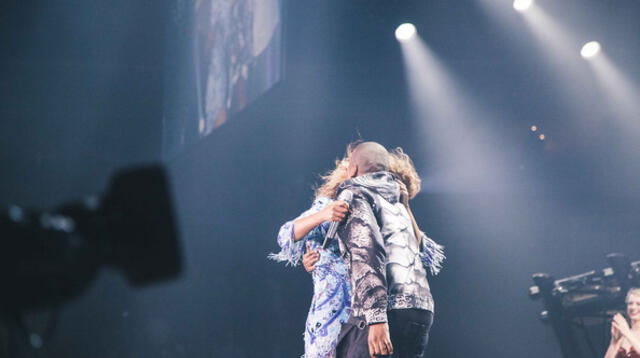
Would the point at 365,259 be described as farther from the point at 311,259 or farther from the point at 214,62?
the point at 214,62

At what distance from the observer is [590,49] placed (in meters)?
5.63

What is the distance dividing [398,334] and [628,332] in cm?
298

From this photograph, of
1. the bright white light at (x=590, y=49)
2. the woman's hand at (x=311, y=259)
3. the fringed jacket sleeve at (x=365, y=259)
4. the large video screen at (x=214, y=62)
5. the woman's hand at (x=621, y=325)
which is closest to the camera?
the fringed jacket sleeve at (x=365, y=259)

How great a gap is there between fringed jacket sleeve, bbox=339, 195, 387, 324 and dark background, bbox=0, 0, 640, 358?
9.39ft

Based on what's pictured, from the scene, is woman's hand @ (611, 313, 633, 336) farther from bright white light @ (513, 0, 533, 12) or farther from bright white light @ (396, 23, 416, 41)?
bright white light @ (396, 23, 416, 41)

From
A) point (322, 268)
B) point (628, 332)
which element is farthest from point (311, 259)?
point (628, 332)

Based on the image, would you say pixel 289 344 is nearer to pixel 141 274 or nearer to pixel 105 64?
pixel 105 64

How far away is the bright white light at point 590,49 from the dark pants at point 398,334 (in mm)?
4276

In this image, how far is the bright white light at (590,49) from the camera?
18.2ft

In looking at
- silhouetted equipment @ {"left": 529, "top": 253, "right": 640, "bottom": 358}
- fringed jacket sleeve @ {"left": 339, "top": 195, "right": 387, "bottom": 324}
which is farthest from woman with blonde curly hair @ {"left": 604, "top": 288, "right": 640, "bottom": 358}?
fringed jacket sleeve @ {"left": 339, "top": 195, "right": 387, "bottom": 324}

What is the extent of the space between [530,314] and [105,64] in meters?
4.92

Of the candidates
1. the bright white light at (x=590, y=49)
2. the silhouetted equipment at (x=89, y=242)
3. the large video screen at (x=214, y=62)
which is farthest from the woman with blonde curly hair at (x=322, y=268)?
the bright white light at (x=590, y=49)

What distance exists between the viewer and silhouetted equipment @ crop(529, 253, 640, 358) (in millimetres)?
4809

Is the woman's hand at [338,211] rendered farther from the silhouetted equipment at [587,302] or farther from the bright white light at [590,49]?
the bright white light at [590,49]
